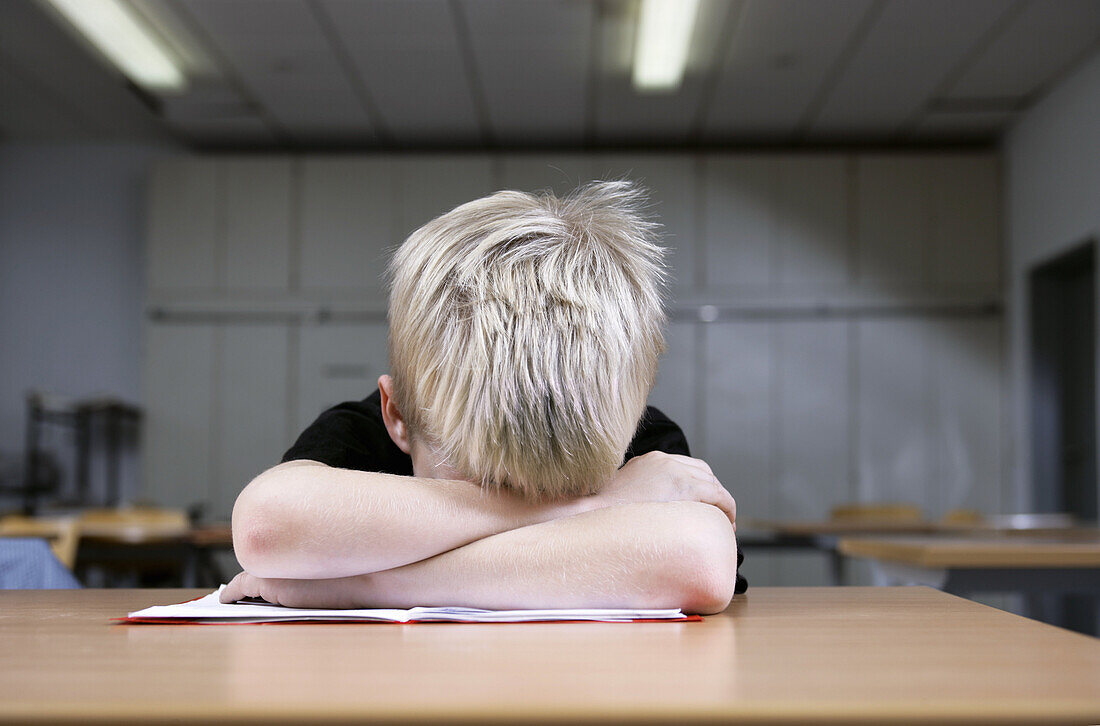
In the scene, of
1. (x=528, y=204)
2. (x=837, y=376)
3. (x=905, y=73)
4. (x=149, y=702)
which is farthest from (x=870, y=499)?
A: (x=149, y=702)

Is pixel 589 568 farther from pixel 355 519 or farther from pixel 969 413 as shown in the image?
pixel 969 413

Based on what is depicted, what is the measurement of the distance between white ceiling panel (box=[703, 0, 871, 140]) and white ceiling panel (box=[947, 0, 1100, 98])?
0.71m

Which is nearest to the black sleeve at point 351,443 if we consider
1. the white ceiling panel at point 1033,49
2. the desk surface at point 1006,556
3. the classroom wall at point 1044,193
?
the desk surface at point 1006,556

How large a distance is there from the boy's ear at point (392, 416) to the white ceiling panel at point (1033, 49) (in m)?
4.16

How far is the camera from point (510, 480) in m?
0.65

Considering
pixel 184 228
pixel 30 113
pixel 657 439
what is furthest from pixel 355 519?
pixel 30 113

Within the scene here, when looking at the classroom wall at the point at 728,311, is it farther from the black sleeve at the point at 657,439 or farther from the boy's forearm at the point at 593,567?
the boy's forearm at the point at 593,567

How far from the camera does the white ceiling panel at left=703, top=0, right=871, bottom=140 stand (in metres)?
4.09

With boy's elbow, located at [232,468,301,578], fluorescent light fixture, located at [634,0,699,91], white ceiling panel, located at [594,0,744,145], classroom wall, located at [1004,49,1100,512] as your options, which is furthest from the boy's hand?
classroom wall, located at [1004,49,1100,512]

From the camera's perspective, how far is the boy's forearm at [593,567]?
24.8 inches

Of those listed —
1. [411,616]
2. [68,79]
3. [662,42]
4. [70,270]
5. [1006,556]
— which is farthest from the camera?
[70,270]

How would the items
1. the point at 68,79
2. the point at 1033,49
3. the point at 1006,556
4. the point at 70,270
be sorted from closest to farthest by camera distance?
1. the point at 1006,556
2. the point at 1033,49
3. the point at 68,79
4. the point at 70,270

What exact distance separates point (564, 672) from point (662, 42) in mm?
4231

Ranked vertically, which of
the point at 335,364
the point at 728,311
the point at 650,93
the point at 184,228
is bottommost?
the point at 335,364
